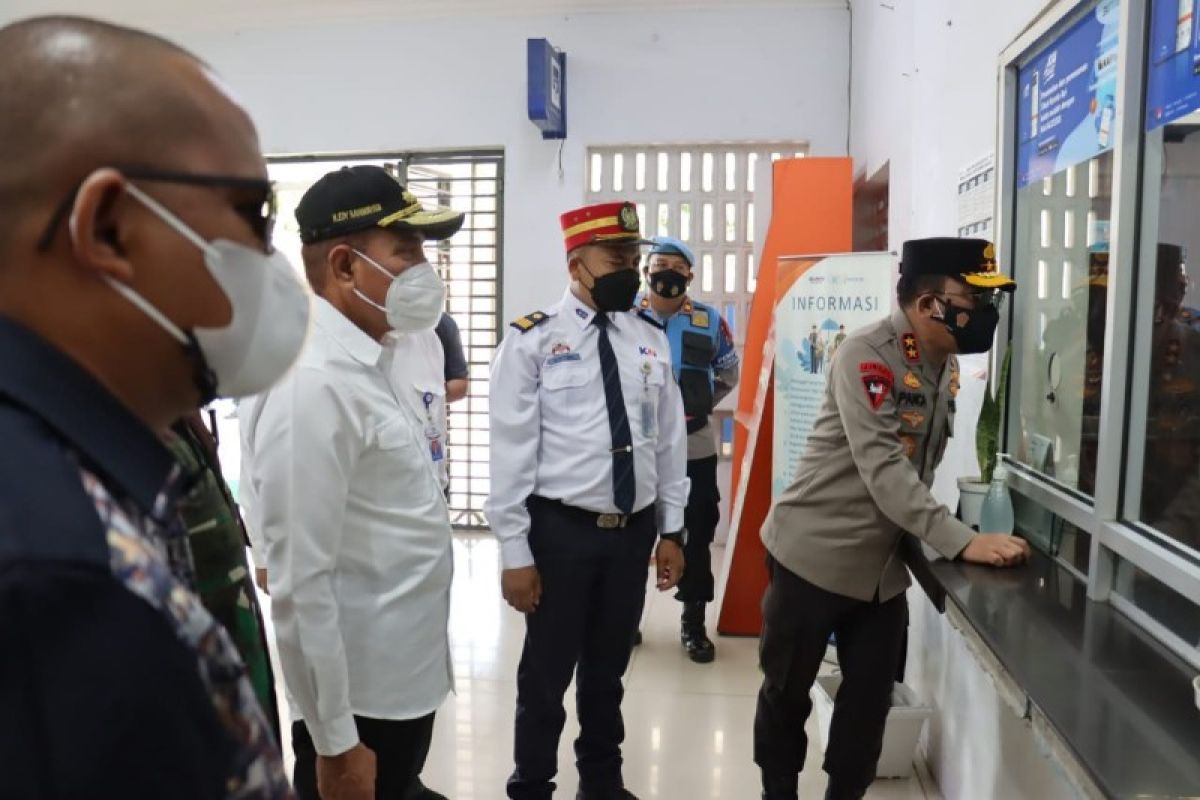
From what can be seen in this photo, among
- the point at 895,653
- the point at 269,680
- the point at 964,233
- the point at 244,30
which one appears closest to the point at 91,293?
the point at 269,680

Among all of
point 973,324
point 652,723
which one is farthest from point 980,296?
point 652,723

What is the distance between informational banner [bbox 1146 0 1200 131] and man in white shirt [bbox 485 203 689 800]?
3.88 ft

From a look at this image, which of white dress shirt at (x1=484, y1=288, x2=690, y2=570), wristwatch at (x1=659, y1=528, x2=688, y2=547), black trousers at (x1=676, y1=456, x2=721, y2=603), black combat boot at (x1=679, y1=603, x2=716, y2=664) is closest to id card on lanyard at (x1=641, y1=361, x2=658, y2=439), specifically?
white dress shirt at (x1=484, y1=288, x2=690, y2=570)

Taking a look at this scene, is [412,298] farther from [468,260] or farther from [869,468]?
[468,260]

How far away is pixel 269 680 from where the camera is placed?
1.16m

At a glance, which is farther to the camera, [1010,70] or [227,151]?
[1010,70]

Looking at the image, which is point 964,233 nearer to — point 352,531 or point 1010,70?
point 1010,70

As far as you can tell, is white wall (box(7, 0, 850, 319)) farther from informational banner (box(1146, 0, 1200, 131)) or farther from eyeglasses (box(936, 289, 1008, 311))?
informational banner (box(1146, 0, 1200, 131))

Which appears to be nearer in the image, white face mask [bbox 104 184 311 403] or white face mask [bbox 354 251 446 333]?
white face mask [bbox 104 184 311 403]

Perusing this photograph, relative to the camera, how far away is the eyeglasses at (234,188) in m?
0.57

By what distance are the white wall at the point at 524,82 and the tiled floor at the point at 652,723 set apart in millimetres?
2371

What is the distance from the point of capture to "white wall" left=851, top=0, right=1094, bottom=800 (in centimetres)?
209

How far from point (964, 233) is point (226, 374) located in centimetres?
229

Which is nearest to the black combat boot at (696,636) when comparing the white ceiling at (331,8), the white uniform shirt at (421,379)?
the white uniform shirt at (421,379)
